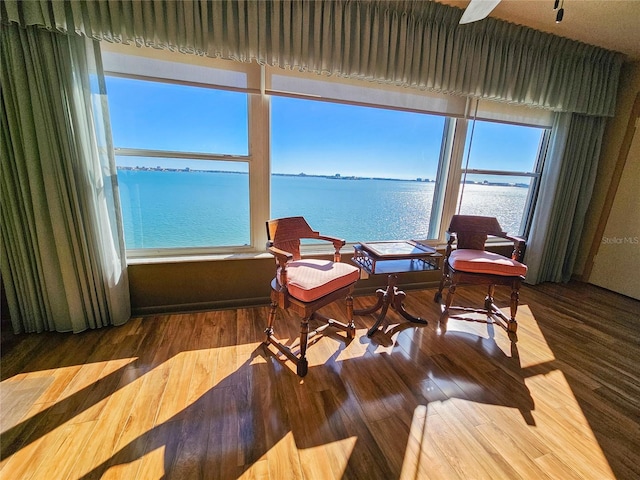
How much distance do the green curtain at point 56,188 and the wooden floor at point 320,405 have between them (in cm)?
28

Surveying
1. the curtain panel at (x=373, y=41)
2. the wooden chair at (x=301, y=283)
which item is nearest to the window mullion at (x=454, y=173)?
the curtain panel at (x=373, y=41)

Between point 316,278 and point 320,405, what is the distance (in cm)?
67

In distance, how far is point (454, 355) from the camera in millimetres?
1781

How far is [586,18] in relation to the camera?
2.08 metres

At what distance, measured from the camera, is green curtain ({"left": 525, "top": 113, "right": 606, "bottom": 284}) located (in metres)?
2.77

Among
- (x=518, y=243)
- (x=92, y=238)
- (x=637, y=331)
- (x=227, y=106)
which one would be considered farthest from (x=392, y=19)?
(x=637, y=331)

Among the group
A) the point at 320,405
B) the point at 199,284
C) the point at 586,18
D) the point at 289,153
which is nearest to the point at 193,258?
the point at 199,284

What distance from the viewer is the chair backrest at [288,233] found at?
6.08 ft

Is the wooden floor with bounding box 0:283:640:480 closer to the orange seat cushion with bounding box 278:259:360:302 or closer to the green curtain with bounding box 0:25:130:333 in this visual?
the green curtain with bounding box 0:25:130:333

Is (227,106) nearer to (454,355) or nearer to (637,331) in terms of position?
(454,355)

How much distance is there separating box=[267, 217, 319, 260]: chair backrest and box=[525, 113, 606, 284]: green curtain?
106 inches

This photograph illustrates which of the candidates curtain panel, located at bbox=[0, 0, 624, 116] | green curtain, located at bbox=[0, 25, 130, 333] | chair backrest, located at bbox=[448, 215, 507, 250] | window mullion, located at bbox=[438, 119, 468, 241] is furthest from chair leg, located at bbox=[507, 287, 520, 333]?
green curtain, located at bbox=[0, 25, 130, 333]

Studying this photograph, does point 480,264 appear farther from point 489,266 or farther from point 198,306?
point 198,306

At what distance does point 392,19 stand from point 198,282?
2555mm
